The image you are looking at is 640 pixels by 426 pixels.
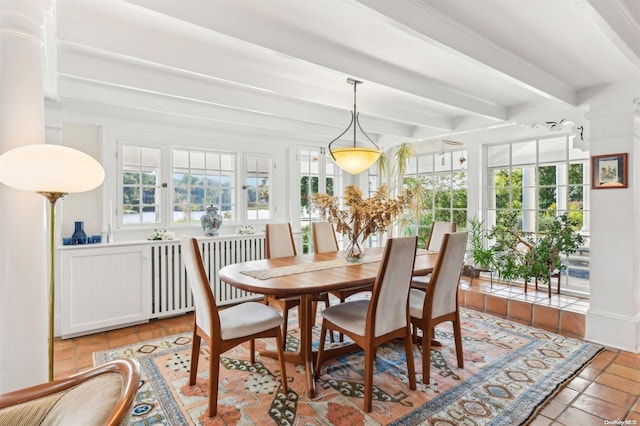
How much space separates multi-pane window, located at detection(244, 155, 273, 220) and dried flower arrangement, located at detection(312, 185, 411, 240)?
1.98m

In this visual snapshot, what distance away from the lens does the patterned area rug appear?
197cm

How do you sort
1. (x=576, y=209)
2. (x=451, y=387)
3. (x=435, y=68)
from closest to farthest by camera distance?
(x=451, y=387) → (x=435, y=68) → (x=576, y=209)

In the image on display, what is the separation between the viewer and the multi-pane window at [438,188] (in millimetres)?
4879

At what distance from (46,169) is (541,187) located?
4.66 metres

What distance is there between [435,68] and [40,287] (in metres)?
2.86

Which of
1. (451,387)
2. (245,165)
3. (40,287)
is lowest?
(451,387)

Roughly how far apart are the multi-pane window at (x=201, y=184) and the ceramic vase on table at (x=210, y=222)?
26 centimetres

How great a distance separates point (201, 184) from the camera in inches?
168

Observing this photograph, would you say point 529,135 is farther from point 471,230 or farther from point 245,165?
point 245,165

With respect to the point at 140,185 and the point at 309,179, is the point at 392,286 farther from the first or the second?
the point at 309,179

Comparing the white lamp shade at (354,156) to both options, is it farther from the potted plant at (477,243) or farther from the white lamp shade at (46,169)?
the potted plant at (477,243)

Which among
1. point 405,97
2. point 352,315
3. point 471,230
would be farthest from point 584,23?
point 471,230

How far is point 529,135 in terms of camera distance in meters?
4.15

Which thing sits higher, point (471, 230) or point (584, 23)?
point (584, 23)
